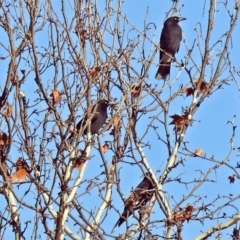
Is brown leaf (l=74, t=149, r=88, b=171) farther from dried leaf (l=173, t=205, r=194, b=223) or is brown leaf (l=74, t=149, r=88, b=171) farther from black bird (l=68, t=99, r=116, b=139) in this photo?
dried leaf (l=173, t=205, r=194, b=223)

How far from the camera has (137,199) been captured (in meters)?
5.74

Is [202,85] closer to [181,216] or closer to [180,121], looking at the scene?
[180,121]

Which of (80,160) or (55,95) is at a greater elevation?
(55,95)

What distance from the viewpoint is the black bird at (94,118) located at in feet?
17.3

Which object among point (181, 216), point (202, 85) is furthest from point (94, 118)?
→ point (181, 216)

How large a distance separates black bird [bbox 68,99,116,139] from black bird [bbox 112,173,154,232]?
2.06ft

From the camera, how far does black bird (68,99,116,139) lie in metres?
5.28

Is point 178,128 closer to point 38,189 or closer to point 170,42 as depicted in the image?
point 38,189

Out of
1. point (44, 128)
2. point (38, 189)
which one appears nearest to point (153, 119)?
point (44, 128)

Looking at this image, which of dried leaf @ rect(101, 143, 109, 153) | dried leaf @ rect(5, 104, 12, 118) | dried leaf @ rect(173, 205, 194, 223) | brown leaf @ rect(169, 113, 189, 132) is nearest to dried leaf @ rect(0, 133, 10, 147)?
dried leaf @ rect(5, 104, 12, 118)

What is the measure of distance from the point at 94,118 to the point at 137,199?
1.04 m

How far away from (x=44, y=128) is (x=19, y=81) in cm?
42

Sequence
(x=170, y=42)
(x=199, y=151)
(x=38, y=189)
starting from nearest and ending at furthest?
(x=38, y=189) < (x=199, y=151) < (x=170, y=42)

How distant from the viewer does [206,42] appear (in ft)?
20.8
